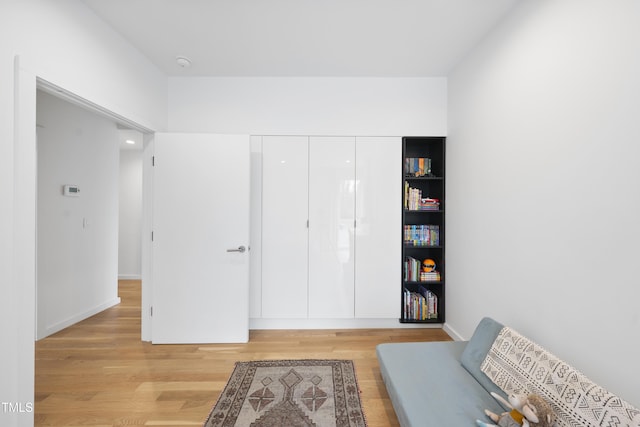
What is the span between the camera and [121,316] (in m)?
3.36

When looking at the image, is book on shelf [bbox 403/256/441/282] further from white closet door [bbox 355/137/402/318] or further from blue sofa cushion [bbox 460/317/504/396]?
blue sofa cushion [bbox 460/317/504/396]

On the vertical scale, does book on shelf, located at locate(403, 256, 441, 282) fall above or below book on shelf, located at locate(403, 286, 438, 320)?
above

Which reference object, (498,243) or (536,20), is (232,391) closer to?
(498,243)

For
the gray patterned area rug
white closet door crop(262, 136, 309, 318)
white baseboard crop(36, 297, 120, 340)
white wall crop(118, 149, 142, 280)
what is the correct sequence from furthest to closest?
1. white wall crop(118, 149, 142, 280)
2. white closet door crop(262, 136, 309, 318)
3. white baseboard crop(36, 297, 120, 340)
4. the gray patterned area rug

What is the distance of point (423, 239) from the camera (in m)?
3.03

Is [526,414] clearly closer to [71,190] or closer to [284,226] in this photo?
[284,226]

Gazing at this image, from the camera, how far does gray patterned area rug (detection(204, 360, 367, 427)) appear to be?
1.71 meters

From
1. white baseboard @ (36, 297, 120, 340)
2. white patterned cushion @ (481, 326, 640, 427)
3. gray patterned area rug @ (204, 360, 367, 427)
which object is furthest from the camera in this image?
white baseboard @ (36, 297, 120, 340)

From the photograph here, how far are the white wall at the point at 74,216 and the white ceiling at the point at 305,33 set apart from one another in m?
1.43

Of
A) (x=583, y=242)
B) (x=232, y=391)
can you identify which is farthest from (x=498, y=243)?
(x=232, y=391)

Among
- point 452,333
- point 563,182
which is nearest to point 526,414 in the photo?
point 563,182

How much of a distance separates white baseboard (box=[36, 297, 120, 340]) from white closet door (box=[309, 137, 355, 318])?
2710mm

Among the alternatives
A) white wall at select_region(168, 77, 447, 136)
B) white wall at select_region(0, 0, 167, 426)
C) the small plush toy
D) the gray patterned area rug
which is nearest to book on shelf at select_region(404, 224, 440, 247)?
white wall at select_region(168, 77, 447, 136)

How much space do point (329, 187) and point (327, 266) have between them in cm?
86
